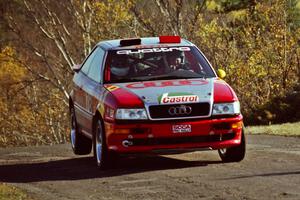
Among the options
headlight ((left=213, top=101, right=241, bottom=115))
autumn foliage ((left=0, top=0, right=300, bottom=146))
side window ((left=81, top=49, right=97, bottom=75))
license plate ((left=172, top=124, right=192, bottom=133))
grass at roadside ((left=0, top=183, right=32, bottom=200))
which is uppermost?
side window ((left=81, top=49, right=97, bottom=75))

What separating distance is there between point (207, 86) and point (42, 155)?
12.2 ft

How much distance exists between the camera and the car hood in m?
11.3

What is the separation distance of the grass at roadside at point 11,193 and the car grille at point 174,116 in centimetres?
193

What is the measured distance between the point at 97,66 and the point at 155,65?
924 millimetres

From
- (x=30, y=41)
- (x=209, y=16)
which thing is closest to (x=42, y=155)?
(x=30, y=41)

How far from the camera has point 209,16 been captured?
51281mm

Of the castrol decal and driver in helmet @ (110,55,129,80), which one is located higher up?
driver in helmet @ (110,55,129,80)

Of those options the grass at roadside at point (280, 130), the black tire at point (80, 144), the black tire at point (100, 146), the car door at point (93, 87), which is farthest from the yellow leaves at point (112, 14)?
the black tire at point (100, 146)

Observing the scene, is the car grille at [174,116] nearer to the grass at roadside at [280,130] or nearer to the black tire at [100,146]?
the black tire at [100,146]

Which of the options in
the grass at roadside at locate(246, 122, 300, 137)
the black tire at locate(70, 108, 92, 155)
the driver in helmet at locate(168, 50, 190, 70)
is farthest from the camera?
the grass at roadside at locate(246, 122, 300, 137)

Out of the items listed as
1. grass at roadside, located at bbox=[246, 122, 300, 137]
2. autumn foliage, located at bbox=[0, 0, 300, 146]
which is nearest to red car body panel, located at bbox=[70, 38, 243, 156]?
grass at roadside, located at bbox=[246, 122, 300, 137]

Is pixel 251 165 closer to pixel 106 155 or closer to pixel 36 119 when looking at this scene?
pixel 106 155

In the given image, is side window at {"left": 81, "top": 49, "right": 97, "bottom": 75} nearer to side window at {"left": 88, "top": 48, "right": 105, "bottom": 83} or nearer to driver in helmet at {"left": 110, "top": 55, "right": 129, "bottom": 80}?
side window at {"left": 88, "top": 48, "right": 105, "bottom": 83}

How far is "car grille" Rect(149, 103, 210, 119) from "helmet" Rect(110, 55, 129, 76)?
50.3 inches
